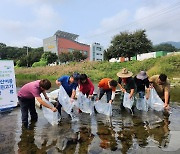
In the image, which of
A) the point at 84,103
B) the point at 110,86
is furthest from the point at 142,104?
the point at 84,103

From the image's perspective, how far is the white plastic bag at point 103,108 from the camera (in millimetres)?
7896

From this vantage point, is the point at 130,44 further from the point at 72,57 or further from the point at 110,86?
the point at 110,86

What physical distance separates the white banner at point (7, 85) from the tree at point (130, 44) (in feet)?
132

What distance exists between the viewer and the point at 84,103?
25.9 feet

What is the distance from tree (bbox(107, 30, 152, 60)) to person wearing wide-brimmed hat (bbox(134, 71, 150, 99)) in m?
38.5

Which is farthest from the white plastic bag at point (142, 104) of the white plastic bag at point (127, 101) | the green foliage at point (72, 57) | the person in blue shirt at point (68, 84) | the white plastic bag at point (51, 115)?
the green foliage at point (72, 57)

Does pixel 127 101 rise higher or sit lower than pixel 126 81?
lower

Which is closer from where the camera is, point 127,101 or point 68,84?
point 68,84

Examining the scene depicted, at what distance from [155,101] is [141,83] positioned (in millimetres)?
739

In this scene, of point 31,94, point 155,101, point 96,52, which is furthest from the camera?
point 96,52

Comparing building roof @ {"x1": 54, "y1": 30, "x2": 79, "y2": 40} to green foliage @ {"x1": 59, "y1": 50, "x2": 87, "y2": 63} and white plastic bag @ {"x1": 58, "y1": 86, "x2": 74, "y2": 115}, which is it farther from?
white plastic bag @ {"x1": 58, "y1": 86, "x2": 74, "y2": 115}

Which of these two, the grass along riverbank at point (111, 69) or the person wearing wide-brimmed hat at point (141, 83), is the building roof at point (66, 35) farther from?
the person wearing wide-brimmed hat at point (141, 83)

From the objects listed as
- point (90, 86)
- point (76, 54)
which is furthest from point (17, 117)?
point (76, 54)

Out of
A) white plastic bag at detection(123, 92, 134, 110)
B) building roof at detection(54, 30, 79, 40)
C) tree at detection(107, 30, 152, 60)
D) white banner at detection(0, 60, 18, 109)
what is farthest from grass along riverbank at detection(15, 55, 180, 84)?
building roof at detection(54, 30, 79, 40)
